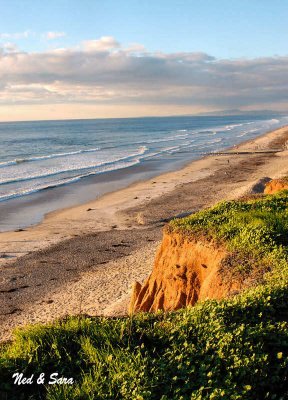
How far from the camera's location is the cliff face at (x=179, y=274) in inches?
411

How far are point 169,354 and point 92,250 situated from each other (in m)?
15.1

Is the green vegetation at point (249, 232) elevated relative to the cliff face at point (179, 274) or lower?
elevated

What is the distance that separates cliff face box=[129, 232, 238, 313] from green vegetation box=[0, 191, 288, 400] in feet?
10.2

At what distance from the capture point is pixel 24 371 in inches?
207

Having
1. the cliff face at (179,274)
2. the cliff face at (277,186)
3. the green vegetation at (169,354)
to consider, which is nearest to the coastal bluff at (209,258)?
the cliff face at (179,274)

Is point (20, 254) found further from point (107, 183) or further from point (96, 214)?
point (107, 183)

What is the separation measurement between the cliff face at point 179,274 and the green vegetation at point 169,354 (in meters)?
3.12

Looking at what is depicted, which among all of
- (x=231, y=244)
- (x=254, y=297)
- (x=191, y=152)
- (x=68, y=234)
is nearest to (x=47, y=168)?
(x=191, y=152)

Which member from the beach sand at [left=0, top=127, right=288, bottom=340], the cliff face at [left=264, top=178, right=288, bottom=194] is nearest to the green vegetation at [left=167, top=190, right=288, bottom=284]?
the beach sand at [left=0, top=127, right=288, bottom=340]

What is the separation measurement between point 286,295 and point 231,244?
347cm

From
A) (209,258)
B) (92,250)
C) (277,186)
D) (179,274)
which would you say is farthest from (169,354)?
(277,186)

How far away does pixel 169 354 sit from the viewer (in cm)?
539

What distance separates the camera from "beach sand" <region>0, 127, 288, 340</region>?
14594 mm

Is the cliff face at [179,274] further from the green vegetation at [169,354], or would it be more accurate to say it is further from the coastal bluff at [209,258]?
the green vegetation at [169,354]
